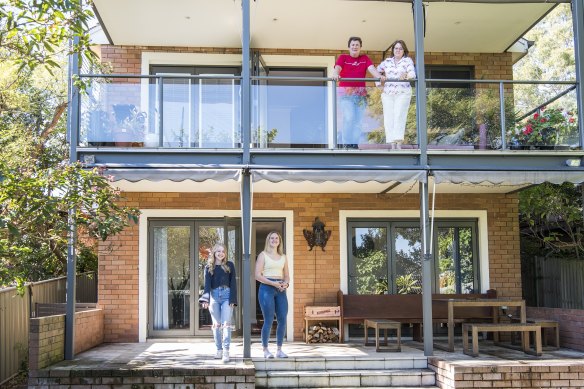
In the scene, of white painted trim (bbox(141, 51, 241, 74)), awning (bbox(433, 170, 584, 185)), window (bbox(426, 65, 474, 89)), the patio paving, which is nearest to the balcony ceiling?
white painted trim (bbox(141, 51, 241, 74))

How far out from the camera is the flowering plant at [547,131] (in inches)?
425

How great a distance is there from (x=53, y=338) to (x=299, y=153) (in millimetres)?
4197

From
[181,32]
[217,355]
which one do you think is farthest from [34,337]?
[181,32]

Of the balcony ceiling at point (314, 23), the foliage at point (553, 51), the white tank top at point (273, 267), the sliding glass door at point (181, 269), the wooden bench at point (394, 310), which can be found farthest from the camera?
the foliage at point (553, 51)

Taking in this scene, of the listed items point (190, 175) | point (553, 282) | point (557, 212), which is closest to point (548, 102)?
point (557, 212)

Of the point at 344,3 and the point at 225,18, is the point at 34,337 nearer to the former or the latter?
the point at 225,18

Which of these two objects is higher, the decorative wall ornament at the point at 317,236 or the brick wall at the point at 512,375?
the decorative wall ornament at the point at 317,236

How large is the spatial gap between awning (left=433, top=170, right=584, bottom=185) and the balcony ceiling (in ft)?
9.31

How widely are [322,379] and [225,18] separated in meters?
5.96

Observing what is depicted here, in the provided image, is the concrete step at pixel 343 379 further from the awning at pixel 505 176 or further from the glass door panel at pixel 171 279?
the glass door panel at pixel 171 279

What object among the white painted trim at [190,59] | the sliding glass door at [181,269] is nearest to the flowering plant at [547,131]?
the sliding glass door at [181,269]

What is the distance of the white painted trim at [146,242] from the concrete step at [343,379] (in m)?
2.85

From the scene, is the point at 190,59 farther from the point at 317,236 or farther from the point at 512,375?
the point at 512,375

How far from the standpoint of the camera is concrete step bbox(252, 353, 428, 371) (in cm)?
954
